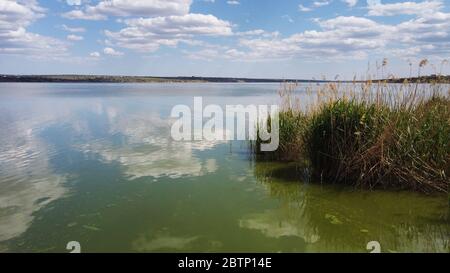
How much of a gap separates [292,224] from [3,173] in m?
5.48

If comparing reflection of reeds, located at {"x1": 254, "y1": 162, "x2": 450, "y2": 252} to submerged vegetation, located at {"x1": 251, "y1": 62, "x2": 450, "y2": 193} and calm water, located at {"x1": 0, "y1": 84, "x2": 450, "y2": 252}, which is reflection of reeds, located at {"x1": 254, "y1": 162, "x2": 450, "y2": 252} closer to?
calm water, located at {"x1": 0, "y1": 84, "x2": 450, "y2": 252}

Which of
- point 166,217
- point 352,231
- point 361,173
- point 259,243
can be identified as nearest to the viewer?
point 259,243

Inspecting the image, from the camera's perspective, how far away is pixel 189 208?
19.5 feet

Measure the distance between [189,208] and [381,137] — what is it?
3160 millimetres

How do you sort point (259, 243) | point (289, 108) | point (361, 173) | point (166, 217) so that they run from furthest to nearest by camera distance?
point (289, 108) → point (361, 173) → point (166, 217) → point (259, 243)

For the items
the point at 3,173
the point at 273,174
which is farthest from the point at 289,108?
the point at 3,173

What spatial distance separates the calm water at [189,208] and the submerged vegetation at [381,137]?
1.18ft

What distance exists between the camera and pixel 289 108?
9.30 meters

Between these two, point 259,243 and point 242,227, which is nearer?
point 259,243
